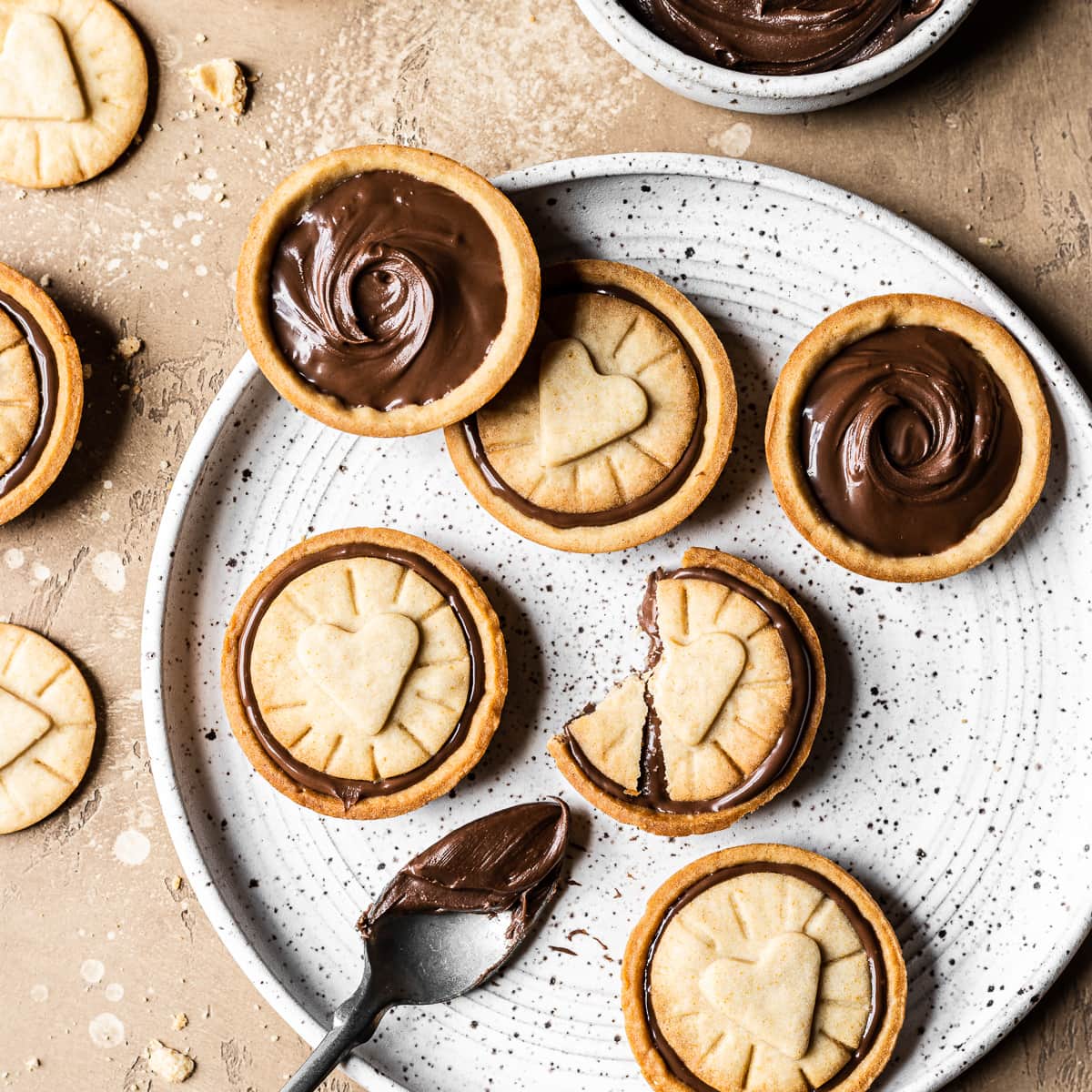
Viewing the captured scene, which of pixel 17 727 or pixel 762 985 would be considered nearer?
pixel 762 985

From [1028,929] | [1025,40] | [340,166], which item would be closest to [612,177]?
[340,166]

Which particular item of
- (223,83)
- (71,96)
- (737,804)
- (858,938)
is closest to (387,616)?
(737,804)

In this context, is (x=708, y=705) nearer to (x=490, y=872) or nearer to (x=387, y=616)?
(x=490, y=872)

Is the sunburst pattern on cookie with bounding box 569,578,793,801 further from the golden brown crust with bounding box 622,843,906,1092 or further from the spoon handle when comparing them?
the spoon handle

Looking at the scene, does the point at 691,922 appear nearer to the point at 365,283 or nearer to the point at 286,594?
the point at 286,594

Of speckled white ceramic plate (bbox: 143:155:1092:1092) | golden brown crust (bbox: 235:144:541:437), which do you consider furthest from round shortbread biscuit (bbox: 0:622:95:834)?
golden brown crust (bbox: 235:144:541:437)

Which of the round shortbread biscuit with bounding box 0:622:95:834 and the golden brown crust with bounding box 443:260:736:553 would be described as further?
the round shortbread biscuit with bounding box 0:622:95:834

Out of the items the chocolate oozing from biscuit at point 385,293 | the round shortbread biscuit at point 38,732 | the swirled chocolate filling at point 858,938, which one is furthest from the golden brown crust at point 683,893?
the round shortbread biscuit at point 38,732
